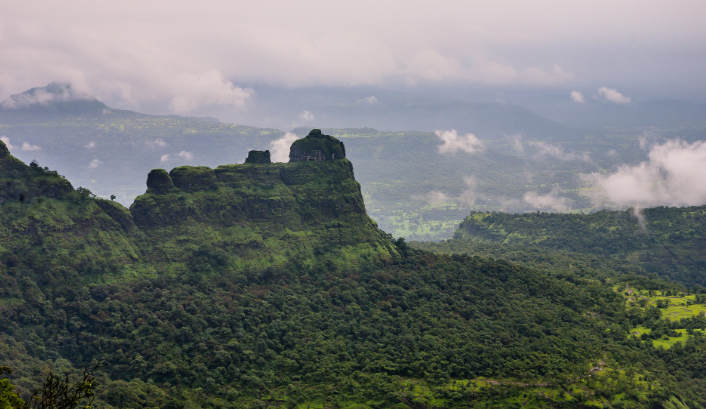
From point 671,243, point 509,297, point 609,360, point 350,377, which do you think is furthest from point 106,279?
point 671,243

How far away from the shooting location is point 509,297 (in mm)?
95125

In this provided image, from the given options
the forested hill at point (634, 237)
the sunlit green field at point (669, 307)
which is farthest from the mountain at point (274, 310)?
the forested hill at point (634, 237)

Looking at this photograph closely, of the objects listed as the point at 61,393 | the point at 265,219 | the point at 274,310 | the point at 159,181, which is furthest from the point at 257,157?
the point at 61,393

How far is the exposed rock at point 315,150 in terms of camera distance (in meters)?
118

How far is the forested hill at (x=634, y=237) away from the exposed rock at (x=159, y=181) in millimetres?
116255

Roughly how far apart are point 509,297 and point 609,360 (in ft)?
70.5

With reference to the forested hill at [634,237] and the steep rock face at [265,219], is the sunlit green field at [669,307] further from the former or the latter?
the forested hill at [634,237]

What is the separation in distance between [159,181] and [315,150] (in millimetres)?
34130

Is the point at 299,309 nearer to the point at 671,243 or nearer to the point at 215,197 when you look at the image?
the point at 215,197

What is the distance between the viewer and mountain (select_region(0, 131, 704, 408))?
67.1 metres

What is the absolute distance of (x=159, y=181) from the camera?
317 ft

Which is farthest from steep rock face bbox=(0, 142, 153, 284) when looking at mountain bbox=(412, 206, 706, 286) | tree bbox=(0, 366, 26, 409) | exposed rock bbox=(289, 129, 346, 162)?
mountain bbox=(412, 206, 706, 286)

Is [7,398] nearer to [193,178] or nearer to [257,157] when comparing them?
[193,178]

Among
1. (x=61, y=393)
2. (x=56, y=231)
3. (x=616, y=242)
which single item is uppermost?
(x=616, y=242)
